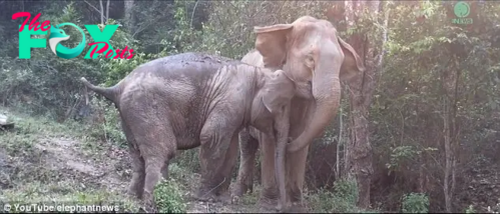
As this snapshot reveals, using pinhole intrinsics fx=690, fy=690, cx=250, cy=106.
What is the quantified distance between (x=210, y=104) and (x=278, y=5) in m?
3.61

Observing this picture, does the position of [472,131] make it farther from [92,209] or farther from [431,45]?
[92,209]

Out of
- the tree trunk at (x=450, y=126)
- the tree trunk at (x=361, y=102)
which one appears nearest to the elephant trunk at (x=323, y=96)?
the tree trunk at (x=361, y=102)

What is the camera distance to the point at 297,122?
8078mm

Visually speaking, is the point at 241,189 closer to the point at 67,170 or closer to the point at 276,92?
the point at 276,92

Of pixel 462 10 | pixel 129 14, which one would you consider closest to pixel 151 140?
pixel 462 10

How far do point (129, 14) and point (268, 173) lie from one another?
1140 centimetres

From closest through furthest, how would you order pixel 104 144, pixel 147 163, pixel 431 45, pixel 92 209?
pixel 92 209 → pixel 147 163 → pixel 431 45 → pixel 104 144

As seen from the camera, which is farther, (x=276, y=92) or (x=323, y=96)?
(x=276, y=92)

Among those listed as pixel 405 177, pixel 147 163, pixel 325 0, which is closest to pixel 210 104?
pixel 147 163

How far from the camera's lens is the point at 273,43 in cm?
826

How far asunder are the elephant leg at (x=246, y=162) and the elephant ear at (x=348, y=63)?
176 cm

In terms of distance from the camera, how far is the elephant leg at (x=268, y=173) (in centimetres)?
785

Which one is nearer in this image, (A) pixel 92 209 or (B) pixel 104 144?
(A) pixel 92 209

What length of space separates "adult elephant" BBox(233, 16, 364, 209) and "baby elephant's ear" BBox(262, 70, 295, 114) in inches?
6.5
